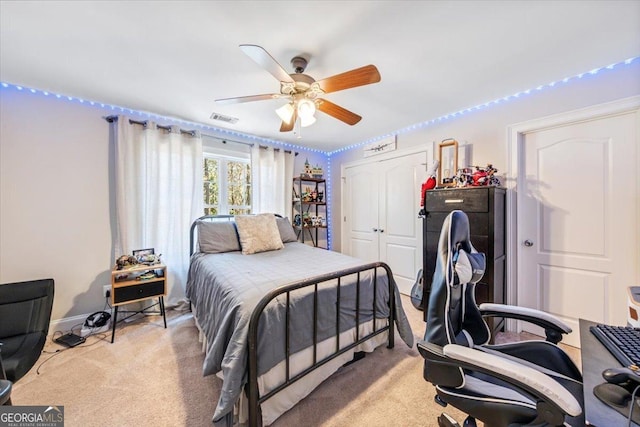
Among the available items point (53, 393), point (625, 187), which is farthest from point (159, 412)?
point (625, 187)

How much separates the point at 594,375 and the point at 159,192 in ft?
11.5

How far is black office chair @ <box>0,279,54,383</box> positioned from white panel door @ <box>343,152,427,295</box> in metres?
3.64

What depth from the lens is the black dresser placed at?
2182mm

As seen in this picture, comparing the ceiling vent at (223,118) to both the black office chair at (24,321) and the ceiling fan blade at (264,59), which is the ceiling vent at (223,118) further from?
the black office chair at (24,321)

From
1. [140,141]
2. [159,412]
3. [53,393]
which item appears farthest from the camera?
[140,141]

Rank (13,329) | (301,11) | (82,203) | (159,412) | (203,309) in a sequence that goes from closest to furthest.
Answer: (301,11), (159,412), (13,329), (203,309), (82,203)

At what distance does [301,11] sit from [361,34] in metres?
0.41

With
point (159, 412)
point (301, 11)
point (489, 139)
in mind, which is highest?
point (301, 11)

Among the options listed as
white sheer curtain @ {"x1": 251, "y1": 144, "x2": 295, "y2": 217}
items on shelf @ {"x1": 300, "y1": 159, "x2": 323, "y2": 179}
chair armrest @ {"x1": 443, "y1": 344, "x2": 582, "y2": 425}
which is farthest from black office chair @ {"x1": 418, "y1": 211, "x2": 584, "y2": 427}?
items on shelf @ {"x1": 300, "y1": 159, "x2": 323, "y2": 179}

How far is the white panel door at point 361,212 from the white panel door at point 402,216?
0.45 ft

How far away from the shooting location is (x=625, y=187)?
193cm

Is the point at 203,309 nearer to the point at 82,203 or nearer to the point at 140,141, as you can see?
the point at 82,203

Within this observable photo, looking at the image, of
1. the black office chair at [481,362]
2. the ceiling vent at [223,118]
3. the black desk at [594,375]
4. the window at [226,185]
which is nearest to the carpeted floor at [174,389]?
the black office chair at [481,362]

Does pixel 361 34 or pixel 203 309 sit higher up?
pixel 361 34
